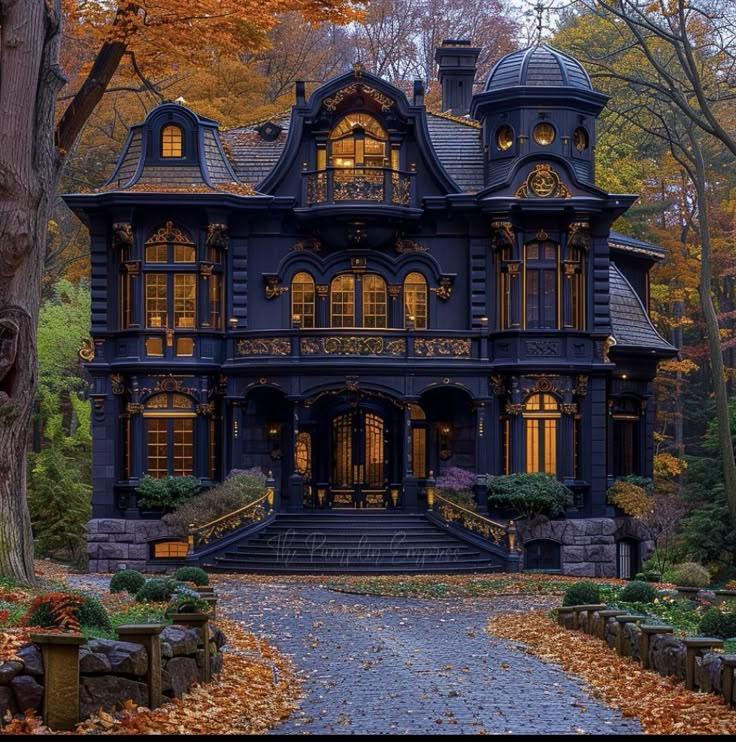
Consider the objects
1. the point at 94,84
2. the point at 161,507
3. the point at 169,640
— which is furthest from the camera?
the point at 161,507

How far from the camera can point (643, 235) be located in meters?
52.7

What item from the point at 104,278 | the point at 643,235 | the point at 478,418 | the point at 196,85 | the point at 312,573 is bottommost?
the point at 312,573

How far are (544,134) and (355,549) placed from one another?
39.6ft

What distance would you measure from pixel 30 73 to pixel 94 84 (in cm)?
185

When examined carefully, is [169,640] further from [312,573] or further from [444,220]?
[444,220]

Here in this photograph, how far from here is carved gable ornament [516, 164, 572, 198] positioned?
119 ft

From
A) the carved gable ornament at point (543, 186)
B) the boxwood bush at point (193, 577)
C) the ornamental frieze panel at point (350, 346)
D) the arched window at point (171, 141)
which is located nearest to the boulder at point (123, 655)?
the boxwood bush at point (193, 577)

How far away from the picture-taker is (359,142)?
37.0 m

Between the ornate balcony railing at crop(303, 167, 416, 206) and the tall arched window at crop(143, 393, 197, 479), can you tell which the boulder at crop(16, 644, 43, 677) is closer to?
the tall arched window at crop(143, 393, 197, 479)

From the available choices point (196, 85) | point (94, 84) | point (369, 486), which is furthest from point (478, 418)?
point (196, 85)

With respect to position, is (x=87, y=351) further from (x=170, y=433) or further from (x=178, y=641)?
(x=178, y=641)

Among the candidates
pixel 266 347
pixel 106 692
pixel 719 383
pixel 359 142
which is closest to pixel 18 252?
pixel 106 692

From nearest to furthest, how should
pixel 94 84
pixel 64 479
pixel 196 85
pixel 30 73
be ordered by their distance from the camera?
pixel 30 73, pixel 94 84, pixel 64 479, pixel 196 85

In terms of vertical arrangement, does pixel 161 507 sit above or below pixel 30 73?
below
